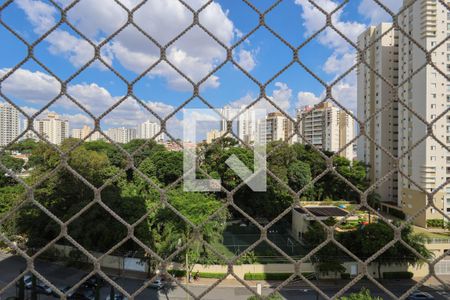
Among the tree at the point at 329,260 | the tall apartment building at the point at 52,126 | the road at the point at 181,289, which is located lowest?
the road at the point at 181,289

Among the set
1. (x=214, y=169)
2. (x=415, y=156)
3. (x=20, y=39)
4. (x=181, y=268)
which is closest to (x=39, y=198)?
(x=181, y=268)

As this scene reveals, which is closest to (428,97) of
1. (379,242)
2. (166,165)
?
(379,242)

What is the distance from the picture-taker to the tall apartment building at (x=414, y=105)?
585 centimetres

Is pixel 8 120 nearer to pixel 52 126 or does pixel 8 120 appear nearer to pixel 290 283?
pixel 52 126

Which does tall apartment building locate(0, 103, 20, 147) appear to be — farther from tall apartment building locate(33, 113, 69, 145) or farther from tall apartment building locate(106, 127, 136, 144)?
tall apartment building locate(106, 127, 136, 144)

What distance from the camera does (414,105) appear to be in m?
6.56

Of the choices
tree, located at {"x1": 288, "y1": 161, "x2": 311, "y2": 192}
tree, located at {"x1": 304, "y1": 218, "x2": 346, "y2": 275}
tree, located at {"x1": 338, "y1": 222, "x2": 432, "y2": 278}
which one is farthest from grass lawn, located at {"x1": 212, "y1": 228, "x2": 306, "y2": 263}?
tree, located at {"x1": 288, "y1": 161, "x2": 311, "y2": 192}

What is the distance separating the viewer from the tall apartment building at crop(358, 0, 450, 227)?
5852 mm

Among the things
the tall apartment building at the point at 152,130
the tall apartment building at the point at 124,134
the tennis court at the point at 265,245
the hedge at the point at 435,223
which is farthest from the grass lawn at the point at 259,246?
the tall apartment building at the point at 152,130

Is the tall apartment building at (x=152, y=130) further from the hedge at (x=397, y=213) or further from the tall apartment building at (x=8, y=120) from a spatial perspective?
the hedge at (x=397, y=213)

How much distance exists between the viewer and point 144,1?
81 centimetres

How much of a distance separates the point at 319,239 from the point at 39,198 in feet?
16.3

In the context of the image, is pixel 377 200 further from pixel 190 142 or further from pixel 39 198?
pixel 190 142

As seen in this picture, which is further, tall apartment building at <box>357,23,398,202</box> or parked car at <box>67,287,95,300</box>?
tall apartment building at <box>357,23,398,202</box>
